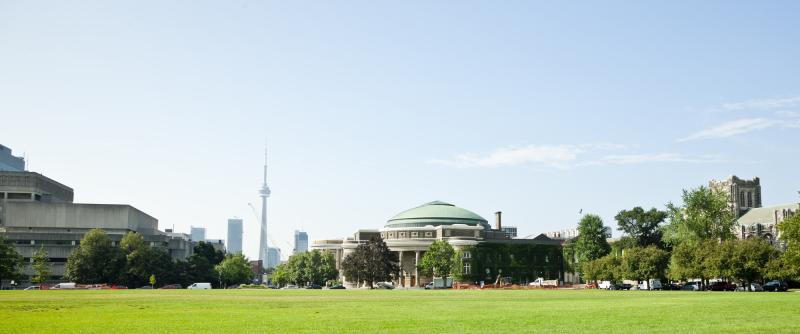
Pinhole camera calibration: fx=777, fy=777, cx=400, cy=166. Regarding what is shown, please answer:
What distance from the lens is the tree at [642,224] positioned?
14988 cm

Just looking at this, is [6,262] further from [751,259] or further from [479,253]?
[751,259]

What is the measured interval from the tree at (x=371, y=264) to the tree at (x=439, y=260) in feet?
31.6

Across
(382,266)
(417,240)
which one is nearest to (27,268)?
(382,266)

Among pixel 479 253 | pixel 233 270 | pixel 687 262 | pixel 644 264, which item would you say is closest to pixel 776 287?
pixel 687 262

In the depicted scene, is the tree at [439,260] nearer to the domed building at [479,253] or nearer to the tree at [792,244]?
the domed building at [479,253]

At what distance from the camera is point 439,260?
158375mm

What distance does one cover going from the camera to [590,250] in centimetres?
14900

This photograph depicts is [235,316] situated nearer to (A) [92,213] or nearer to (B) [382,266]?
(B) [382,266]

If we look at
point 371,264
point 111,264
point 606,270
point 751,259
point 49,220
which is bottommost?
point 606,270

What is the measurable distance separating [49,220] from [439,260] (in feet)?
272

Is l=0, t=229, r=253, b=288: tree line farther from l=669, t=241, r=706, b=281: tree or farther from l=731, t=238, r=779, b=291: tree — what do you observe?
l=731, t=238, r=779, b=291: tree

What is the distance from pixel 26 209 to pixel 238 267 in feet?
155

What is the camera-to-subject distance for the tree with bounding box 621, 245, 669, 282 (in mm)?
117812

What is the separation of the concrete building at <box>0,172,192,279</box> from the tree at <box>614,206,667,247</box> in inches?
3946
